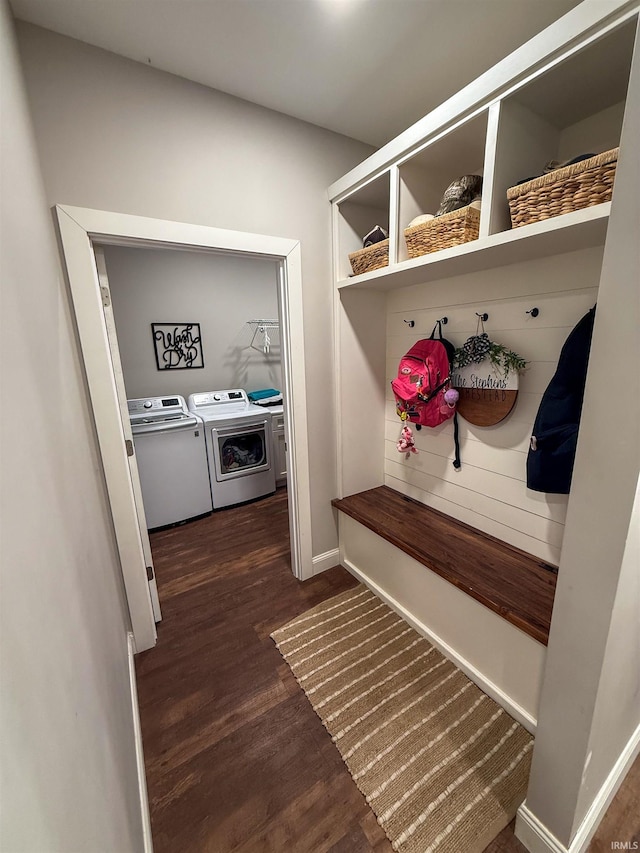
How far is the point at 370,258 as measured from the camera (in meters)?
1.81

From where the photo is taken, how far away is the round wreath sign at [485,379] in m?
1.55

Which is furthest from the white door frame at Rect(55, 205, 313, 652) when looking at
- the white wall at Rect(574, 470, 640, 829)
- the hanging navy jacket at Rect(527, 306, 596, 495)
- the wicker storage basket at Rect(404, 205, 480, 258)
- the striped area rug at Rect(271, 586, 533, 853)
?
the white wall at Rect(574, 470, 640, 829)

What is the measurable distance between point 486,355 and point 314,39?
1.44 metres

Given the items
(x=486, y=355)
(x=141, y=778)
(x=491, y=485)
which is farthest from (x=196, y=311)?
(x=141, y=778)

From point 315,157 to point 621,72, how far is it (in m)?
1.30

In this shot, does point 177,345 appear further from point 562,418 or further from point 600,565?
point 600,565

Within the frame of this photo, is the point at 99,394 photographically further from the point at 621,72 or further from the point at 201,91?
the point at 621,72

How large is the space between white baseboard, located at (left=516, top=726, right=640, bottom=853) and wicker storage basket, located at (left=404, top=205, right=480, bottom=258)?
6.46 ft

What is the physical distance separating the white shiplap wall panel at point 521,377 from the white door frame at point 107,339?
722 mm

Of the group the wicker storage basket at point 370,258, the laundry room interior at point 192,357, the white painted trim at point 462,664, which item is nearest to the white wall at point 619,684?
the white painted trim at point 462,664

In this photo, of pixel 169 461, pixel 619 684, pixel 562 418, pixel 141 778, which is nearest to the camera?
A: pixel 619 684

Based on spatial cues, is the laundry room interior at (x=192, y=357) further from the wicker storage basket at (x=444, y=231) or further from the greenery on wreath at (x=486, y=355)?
the greenery on wreath at (x=486, y=355)

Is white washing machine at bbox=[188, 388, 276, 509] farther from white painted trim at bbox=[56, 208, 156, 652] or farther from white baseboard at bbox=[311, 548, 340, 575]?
white painted trim at bbox=[56, 208, 156, 652]

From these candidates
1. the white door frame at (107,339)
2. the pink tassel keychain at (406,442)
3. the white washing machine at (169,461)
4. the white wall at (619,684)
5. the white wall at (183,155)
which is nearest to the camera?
the white wall at (619,684)
